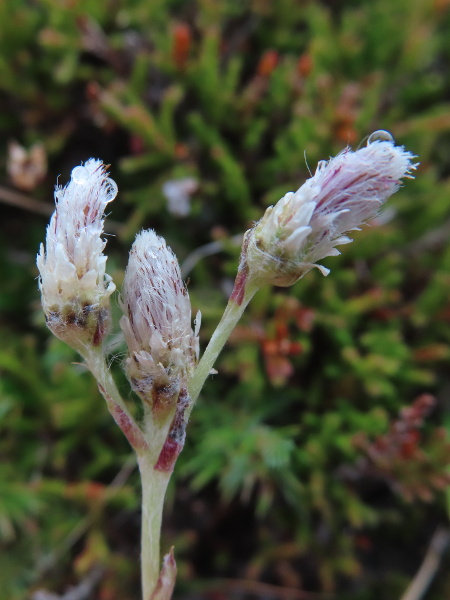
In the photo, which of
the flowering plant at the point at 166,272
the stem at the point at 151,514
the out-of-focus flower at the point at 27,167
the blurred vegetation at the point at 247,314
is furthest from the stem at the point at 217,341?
the out-of-focus flower at the point at 27,167

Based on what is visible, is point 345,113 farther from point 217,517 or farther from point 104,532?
point 104,532

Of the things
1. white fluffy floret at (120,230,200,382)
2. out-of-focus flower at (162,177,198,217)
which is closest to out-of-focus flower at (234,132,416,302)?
white fluffy floret at (120,230,200,382)

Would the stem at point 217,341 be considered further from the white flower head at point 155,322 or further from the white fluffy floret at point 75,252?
the white fluffy floret at point 75,252

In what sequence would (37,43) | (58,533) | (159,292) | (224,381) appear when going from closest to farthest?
(159,292) < (58,533) < (224,381) < (37,43)

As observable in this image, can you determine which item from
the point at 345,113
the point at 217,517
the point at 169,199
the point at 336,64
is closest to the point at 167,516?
the point at 217,517

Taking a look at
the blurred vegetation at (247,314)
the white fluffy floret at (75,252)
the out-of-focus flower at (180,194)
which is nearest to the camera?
the white fluffy floret at (75,252)

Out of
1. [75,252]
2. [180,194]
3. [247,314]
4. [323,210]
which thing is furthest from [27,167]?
[323,210]

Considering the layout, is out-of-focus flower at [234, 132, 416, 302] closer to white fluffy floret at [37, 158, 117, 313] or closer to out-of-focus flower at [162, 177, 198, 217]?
white fluffy floret at [37, 158, 117, 313]
